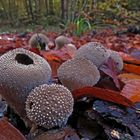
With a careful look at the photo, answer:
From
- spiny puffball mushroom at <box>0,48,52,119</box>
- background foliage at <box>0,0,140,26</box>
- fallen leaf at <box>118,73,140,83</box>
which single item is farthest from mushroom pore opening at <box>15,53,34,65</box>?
background foliage at <box>0,0,140,26</box>

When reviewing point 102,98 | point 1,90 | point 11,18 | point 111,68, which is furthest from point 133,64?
point 11,18

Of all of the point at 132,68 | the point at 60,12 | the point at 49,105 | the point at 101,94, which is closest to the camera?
the point at 49,105

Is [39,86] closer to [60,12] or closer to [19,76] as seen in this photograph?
[19,76]

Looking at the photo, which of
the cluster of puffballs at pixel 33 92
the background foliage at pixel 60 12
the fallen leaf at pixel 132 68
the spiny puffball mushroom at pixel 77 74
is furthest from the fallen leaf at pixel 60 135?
the background foliage at pixel 60 12

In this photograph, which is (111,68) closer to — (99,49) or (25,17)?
(99,49)

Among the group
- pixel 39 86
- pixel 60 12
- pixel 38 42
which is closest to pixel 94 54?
pixel 39 86

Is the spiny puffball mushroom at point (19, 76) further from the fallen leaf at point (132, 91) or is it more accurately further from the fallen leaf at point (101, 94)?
the fallen leaf at point (132, 91)
